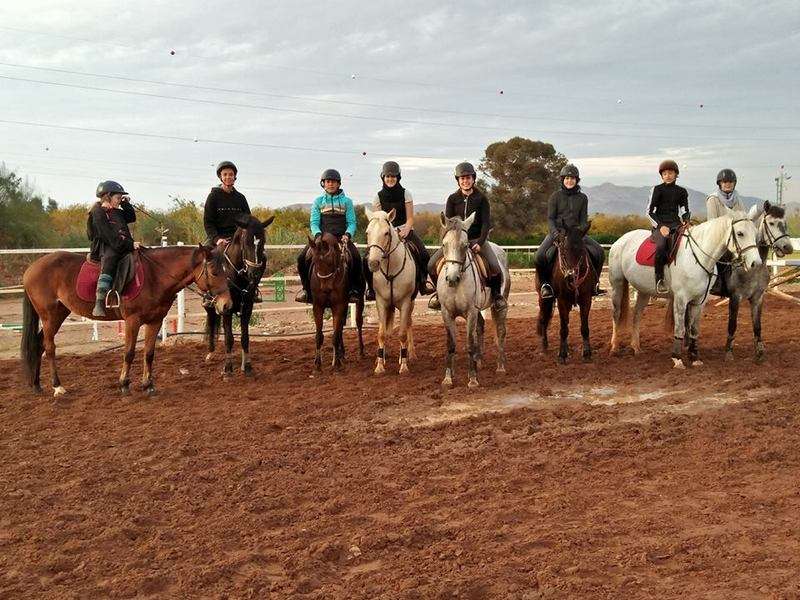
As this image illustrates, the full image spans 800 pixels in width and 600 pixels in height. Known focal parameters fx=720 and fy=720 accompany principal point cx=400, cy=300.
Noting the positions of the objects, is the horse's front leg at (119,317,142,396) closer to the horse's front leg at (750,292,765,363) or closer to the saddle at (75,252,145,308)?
the saddle at (75,252,145,308)

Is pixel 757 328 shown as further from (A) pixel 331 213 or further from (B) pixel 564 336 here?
(A) pixel 331 213

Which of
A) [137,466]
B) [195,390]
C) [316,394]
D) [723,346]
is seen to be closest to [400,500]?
[137,466]

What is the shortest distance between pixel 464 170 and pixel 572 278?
2.05 m

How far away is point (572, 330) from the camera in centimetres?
1275

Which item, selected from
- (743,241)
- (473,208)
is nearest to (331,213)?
(473,208)

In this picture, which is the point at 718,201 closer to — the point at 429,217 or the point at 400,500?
the point at 400,500

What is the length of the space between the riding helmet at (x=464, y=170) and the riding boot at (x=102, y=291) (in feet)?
14.2

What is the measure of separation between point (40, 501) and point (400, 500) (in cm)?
247

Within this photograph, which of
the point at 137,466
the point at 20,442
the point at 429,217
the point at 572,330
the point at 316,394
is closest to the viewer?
the point at 137,466

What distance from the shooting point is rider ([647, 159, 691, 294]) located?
9.77m

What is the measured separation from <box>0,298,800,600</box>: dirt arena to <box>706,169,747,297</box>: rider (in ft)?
4.16

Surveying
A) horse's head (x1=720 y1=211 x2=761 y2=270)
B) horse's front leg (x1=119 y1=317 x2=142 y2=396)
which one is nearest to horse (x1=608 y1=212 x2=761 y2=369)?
horse's head (x1=720 y1=211 x2=761 y2=270)

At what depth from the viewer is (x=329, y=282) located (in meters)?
9.16

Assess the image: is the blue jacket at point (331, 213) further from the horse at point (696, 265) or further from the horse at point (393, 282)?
the horse at point (696, 265)
